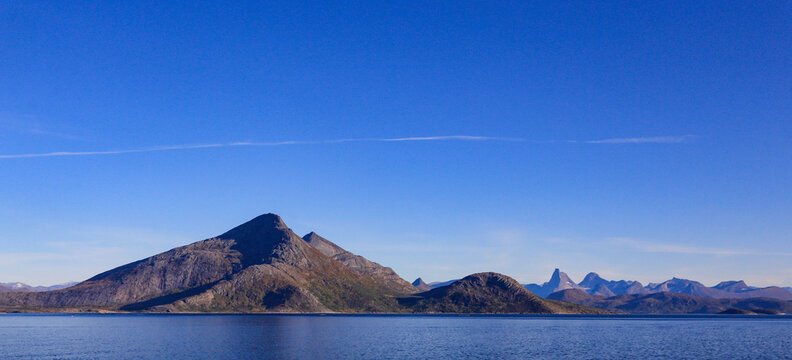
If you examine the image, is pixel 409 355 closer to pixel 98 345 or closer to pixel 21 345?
pixel 98 345

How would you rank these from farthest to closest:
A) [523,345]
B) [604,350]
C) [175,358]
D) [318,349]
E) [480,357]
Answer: [523,345], [604,350], [318,349], [480,357], [175,358]

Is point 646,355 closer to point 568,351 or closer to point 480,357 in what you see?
point 568,351

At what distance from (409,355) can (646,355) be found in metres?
64.5

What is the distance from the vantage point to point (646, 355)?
168000mm

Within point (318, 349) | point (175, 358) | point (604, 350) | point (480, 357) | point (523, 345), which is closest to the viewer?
point (175, 358)

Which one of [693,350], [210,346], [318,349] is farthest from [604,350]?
[210,346]

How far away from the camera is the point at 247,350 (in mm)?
161250

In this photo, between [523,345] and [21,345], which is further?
[523,345]

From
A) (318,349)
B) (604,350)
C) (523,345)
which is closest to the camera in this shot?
(318,349)

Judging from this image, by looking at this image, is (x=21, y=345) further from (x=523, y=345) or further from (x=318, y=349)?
(x=523, y=345)

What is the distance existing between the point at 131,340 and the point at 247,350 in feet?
194

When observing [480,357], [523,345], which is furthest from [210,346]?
[523,345]

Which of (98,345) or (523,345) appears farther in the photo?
(523,345)

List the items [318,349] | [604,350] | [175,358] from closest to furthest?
1. [175,358]
2. [318,349]
3. [604,350]
